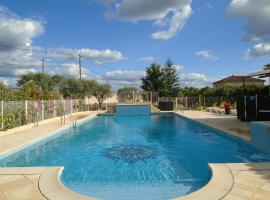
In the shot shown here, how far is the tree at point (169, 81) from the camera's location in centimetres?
4375

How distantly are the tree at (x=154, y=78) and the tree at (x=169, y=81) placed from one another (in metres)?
0.68

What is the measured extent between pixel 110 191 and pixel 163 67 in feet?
136

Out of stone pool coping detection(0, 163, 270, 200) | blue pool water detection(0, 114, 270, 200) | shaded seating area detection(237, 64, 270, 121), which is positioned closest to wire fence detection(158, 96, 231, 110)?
shaded seating area detection(237, 64, 270, 121)

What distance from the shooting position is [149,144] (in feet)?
37.6

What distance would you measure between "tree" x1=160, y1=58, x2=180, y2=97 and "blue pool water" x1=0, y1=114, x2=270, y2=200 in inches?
1176

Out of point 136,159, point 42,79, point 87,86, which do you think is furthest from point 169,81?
point 136,159

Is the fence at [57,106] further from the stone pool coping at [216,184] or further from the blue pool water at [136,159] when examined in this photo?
the stone pool coping at [216,184]

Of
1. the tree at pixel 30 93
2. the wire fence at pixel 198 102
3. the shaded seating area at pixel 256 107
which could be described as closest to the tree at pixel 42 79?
the wire fence at pixel 198 102

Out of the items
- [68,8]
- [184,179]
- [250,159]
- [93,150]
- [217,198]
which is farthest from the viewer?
[68,8]

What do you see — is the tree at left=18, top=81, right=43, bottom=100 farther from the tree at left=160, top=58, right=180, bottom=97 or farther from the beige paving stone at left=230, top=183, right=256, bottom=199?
the tree at left=160, top=58, right=180, bottom=97

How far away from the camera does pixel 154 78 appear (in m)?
43.4

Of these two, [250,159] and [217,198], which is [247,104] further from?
[217,198]

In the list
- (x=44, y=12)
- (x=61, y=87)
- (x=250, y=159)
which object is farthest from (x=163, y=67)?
(x=250, y=159)

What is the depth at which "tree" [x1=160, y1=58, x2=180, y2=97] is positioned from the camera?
43.8m
